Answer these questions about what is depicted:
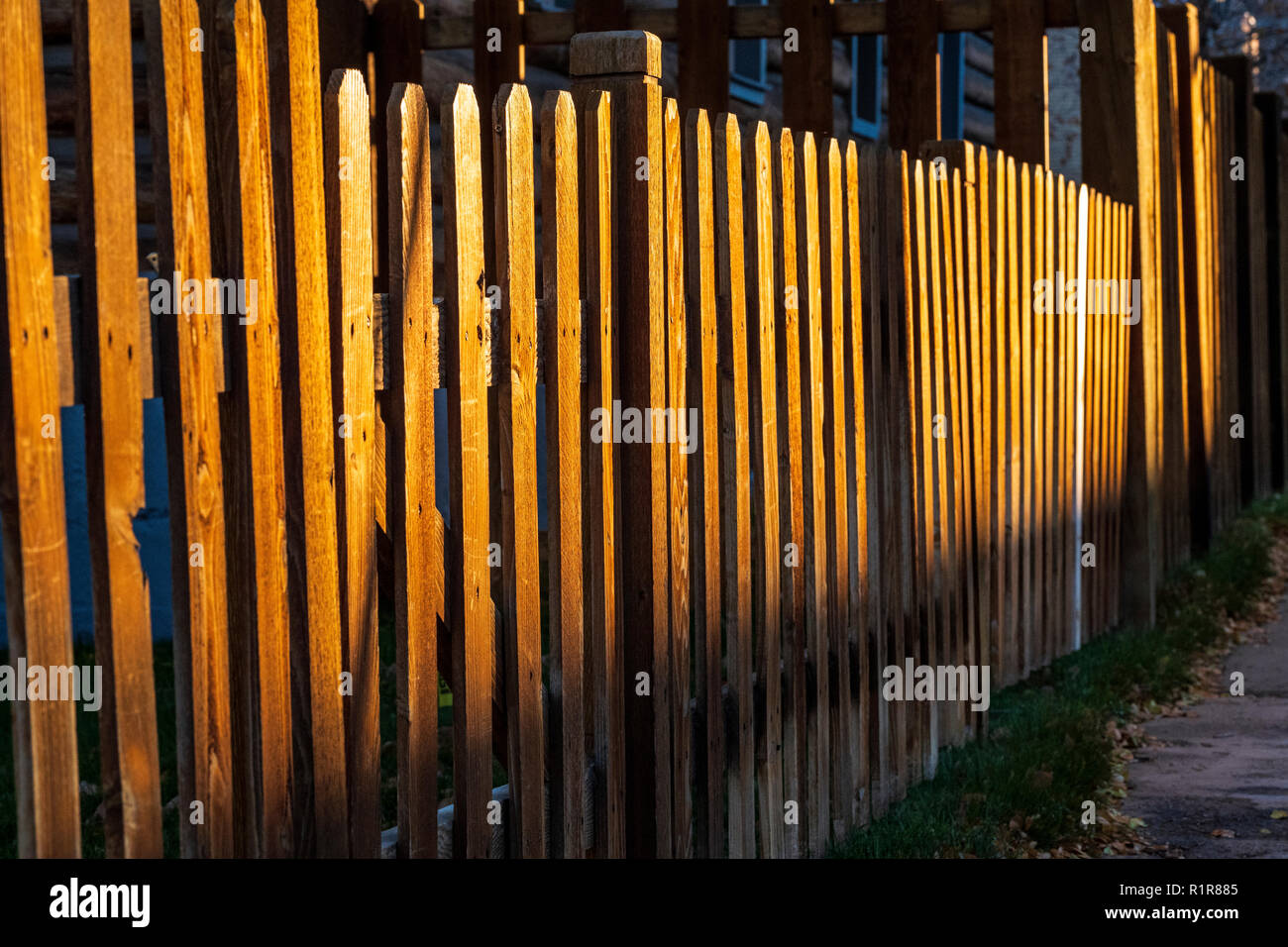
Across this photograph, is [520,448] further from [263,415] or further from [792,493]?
[792,493]

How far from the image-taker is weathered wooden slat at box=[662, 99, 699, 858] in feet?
10.4

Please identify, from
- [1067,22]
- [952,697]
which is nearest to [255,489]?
[952,697]

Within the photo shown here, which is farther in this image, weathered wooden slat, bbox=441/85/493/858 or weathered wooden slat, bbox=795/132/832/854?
weathered wooden slat, bbox=795/132/832/854

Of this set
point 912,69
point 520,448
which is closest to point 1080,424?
point 912,69

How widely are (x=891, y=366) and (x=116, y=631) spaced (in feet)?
9.48

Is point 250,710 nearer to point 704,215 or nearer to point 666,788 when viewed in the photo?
point 666,788

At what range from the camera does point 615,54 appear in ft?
9.87

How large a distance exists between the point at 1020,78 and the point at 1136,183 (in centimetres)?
113

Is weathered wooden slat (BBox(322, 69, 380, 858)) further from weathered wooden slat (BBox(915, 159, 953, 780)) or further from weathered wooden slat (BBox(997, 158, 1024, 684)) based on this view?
weathered wooden slat (BBox(997, 158, 1024, 684))

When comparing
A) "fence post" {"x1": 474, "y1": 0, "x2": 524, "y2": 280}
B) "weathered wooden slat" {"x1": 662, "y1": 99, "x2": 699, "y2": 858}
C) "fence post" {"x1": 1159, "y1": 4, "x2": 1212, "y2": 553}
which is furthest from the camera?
"fence post" {"x1": 1159, "y1": 4, "x2": 1212, "y2": 553}

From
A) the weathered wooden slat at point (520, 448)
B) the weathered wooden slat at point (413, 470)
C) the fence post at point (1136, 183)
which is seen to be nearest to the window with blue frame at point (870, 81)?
the fence post at point (1136, 183)

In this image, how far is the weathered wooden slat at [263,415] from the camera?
1.99 meters

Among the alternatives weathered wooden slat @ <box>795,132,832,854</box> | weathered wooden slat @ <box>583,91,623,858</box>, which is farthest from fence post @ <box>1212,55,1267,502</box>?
weathered wooden slat @ <box>583,91,623,858</box>

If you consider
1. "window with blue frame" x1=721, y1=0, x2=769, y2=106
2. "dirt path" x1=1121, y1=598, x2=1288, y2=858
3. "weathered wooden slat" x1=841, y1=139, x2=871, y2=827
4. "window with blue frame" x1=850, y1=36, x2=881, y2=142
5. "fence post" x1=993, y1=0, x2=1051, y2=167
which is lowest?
"dirt path" x1=1121, y1=598, x2=1288, y2=858
